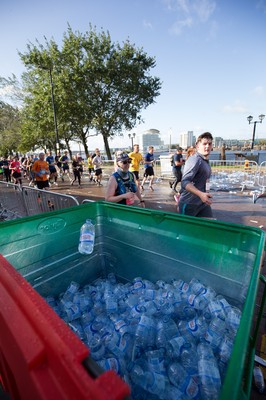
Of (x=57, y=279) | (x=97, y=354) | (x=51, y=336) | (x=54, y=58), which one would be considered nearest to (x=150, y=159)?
(x=57, y=279)

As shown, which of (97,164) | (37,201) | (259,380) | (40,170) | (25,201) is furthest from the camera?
(97,164)

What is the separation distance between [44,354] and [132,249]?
5.50ft

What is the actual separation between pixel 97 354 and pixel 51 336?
1.23m

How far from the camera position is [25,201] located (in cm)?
512

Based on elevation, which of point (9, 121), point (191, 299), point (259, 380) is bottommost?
point (259, 380)

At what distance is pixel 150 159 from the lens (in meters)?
10.1

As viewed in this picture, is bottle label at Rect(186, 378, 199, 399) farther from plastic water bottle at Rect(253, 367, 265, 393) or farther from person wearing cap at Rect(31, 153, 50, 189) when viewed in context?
person wearing cap at Rect(31, 153, 50, 189)

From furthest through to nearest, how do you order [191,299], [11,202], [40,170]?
[40,170] → [11,202] → [191,299]

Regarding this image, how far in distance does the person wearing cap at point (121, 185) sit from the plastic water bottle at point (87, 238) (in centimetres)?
65

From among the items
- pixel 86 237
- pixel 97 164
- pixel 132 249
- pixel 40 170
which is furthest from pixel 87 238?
pixel 97 164

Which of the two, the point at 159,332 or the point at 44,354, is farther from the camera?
the point at 159,332

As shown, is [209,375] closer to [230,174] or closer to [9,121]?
[230,174]

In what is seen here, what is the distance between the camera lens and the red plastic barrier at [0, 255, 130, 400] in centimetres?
63

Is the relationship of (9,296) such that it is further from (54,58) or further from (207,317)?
(54,58)
